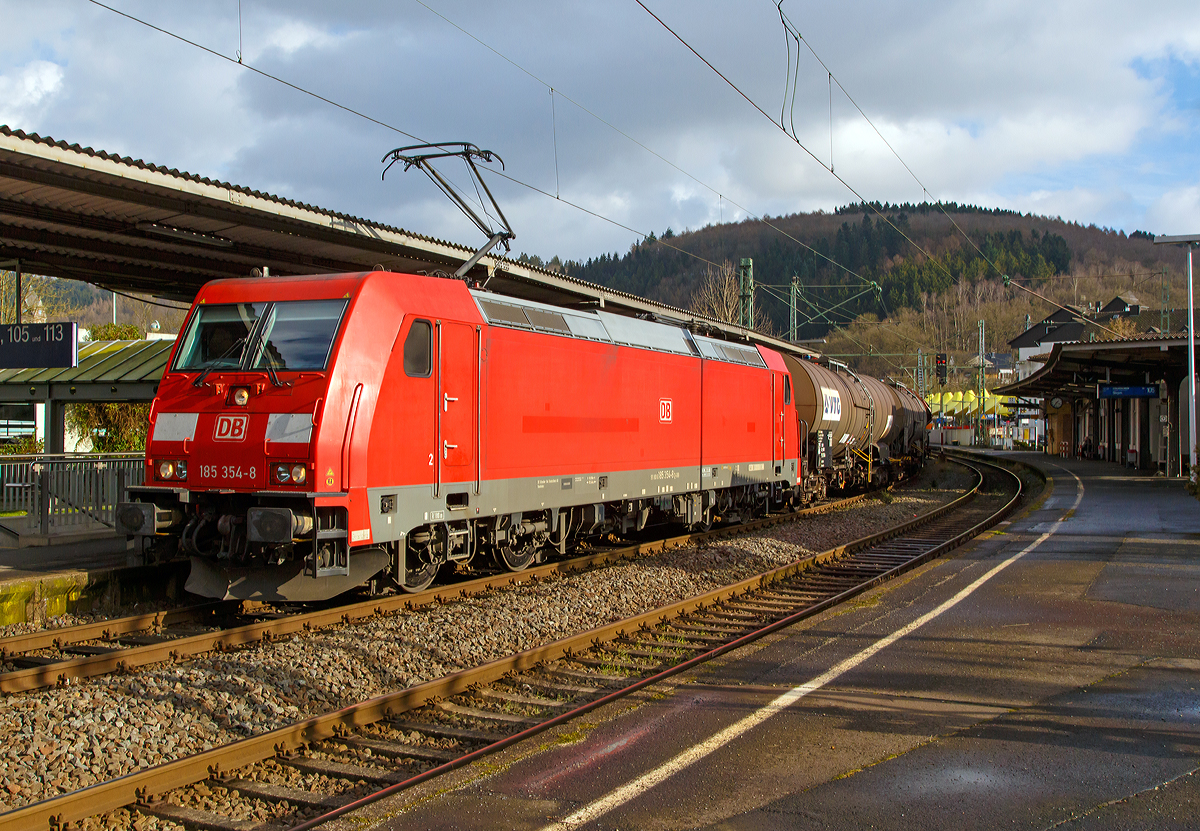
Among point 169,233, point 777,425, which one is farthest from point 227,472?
point 777,425

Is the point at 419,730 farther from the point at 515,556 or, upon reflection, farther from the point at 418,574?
the point at 515,556

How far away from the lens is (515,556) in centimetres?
1216

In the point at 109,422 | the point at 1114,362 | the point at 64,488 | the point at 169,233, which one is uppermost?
the point at 169,233

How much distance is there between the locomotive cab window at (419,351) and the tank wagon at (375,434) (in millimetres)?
20

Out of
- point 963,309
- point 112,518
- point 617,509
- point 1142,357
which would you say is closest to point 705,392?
point 617,509

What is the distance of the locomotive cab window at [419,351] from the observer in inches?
377

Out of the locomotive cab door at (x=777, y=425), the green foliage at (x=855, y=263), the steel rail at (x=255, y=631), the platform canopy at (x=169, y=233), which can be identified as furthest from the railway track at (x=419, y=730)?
the green foliage at (x=855, y=263)

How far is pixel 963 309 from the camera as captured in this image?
333 feet

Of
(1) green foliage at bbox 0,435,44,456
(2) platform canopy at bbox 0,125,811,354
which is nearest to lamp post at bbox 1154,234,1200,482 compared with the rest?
(2) platform canopy at bbox 0,125,811,354

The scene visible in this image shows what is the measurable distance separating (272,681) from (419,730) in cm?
153

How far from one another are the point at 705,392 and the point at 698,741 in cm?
1029

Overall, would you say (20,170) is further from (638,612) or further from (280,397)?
(638,612)

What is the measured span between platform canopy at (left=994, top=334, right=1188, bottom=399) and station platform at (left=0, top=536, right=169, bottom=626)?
25633 mm

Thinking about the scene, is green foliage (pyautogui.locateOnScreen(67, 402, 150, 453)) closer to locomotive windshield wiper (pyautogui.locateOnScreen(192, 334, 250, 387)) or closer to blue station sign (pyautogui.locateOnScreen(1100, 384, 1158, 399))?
locomotive windshield wiper (pyautogui.locateOnScreen(192, 334, 250, 387))
